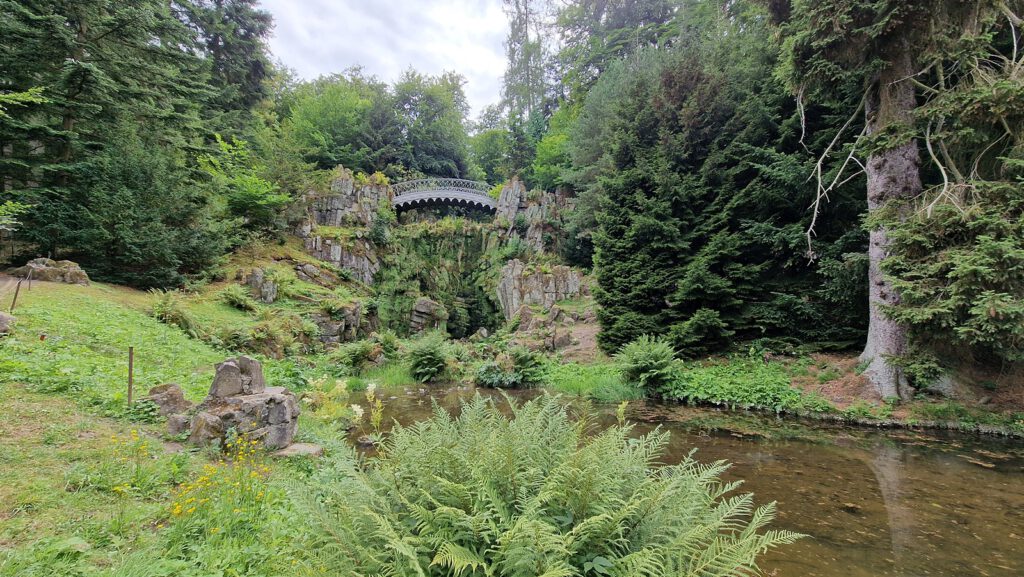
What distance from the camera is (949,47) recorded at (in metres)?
6.79

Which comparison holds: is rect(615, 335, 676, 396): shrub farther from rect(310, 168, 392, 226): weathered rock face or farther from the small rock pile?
rect(310, 168, 392, 226): weathered rock face

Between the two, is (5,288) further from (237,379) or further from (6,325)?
(237,379)

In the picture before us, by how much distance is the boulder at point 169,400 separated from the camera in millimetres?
4578

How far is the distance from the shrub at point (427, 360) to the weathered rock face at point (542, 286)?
6978 mm

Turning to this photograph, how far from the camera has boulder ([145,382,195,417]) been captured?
458cm

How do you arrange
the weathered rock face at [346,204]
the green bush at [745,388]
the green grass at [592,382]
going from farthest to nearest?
the weathered rock face at [346,204] → the green grass at [592,382] → the green bush at [745,388]

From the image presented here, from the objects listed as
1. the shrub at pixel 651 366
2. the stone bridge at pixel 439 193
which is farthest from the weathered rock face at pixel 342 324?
the shrub at pixel 651 366

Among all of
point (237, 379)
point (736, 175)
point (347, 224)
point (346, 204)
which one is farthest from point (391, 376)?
point (346, 204)

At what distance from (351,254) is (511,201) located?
930 centimetres

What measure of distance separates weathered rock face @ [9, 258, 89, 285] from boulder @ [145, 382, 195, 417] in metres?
7.86

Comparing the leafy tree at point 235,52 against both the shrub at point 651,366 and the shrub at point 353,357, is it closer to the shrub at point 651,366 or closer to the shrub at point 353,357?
the shrub at point 353,357

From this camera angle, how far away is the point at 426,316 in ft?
65.1

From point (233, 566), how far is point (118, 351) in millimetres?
6543

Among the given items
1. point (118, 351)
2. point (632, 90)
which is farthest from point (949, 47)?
point (118, 351)
